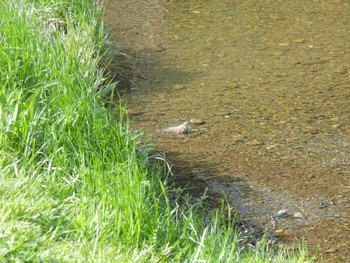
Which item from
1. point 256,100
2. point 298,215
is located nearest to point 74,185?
point 298,215

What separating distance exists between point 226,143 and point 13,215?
194 centimetres

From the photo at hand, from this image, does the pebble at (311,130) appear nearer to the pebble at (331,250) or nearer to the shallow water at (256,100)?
the shallow water at (256,100)

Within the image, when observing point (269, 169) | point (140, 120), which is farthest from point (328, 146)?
point (140, 120)

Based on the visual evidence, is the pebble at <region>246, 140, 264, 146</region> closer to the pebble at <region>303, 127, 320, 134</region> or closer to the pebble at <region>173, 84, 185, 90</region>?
the pebble at <region>303, 127, 320, 134</region>

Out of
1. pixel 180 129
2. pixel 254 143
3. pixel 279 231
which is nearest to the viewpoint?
pixel 279 231

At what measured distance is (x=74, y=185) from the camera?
3.33 m

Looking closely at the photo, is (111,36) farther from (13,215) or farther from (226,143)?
(13,215)

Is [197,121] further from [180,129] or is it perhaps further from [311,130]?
[311,130]

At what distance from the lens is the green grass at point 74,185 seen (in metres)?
2.82

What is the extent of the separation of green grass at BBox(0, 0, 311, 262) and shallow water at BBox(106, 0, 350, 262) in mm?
325

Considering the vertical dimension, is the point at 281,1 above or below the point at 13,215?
below

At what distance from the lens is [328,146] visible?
4.49 m

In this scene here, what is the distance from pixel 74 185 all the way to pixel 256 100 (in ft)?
6.88

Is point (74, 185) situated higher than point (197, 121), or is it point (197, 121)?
point (74, 185)
